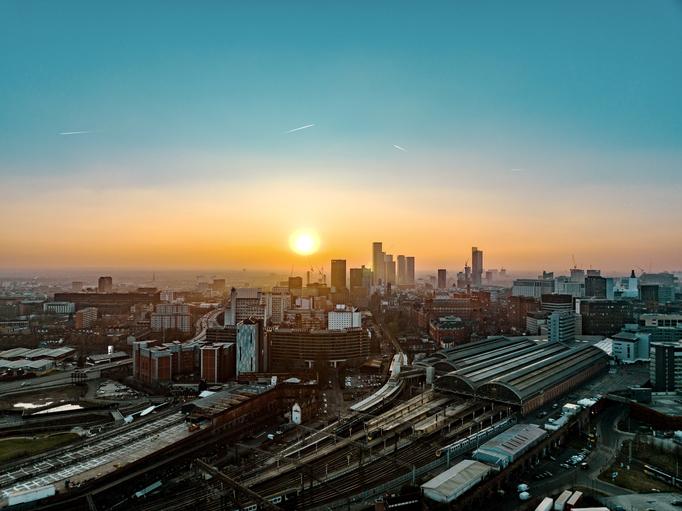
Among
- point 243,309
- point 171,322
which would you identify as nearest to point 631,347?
point 243,309

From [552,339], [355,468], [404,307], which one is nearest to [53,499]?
[355,468]

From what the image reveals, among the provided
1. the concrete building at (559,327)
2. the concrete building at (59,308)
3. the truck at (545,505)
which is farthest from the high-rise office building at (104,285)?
the truck at (545,505)

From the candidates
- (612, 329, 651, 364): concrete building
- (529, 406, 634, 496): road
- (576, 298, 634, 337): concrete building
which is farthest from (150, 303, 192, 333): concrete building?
(529, 406, 634, 496): road

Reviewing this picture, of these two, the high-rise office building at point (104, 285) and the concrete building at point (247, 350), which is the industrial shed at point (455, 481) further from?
the high-rise office building at point (104, 285)

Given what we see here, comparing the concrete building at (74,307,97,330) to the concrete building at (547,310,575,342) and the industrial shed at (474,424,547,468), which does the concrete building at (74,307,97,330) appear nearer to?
the concrete building at (547,310,575,342)

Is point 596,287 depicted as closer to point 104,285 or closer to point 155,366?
point 155,366

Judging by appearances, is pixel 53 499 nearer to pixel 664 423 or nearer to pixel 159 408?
pixel 159 408
